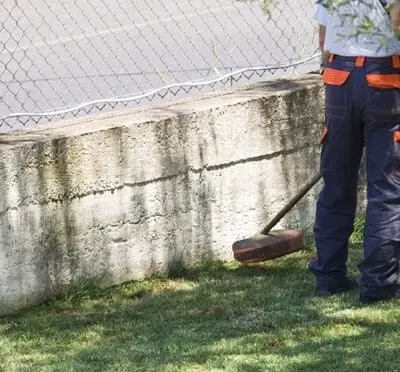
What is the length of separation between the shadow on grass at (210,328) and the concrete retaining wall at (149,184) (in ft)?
Result: 0.54

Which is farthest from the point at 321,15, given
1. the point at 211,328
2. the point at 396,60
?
the point at 211,328

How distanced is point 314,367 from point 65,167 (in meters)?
1.80

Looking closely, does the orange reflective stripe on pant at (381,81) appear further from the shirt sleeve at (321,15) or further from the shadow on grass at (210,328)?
the shadow on grass at (210,328)

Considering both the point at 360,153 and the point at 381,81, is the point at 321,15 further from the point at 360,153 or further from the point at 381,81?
the point at 360,153

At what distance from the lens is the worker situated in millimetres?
5680

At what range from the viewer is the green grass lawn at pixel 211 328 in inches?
206

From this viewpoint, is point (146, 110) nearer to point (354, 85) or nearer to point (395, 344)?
point (354, 85)

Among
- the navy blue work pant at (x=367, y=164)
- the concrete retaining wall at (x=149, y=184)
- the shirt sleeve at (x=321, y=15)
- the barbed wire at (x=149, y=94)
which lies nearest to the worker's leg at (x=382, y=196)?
the navy blue work pant at (x=367, y=164)

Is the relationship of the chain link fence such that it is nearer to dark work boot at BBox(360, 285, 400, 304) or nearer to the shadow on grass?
the shadow on grass

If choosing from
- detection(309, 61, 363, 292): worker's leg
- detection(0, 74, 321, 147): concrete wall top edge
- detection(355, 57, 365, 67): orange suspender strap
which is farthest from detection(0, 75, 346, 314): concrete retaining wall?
detection(355, 57, 365, 67): orange suspender strap

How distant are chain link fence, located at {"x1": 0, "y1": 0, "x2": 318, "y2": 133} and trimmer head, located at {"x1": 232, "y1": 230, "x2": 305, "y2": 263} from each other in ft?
3.17

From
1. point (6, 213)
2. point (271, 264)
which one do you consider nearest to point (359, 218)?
point (271, 264)

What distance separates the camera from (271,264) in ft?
22.9

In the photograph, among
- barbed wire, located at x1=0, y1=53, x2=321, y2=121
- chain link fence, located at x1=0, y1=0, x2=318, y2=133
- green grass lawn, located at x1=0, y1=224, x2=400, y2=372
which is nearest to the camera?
green grass lawn, located at x1=0, y1=224, x2=400, y2=372
